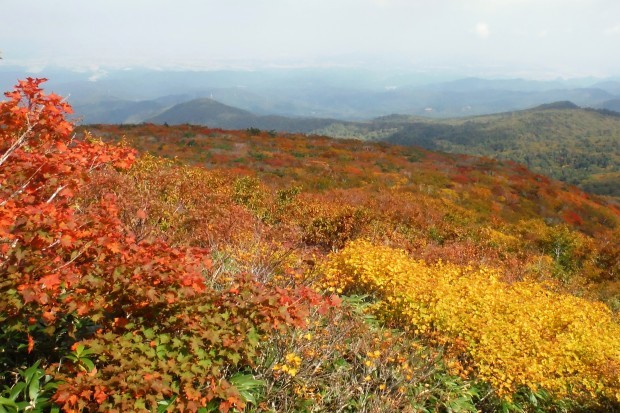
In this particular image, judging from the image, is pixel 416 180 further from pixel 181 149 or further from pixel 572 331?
pixel 572 331

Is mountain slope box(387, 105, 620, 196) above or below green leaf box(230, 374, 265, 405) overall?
below

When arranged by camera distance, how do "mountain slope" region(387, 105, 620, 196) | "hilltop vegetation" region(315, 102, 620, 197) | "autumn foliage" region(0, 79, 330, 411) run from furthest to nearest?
"mountain slope" region(387, 105, 620, 196), "hilltop vegetation" region(315, 102, 620, 197), "autumn foliage" region(0, 79, 330, 411)

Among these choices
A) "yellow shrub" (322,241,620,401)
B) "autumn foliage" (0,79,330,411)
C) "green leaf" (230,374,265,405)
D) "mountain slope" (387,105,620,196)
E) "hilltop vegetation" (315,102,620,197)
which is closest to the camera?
"autumn foliage" (0,79,330,411)

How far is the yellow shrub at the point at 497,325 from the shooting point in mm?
6000

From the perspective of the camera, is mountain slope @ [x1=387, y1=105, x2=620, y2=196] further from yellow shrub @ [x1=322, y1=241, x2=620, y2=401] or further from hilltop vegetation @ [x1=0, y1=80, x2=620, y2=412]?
hilltop vegetation @ [x1=0, y1=80, x2=620, y2=412]

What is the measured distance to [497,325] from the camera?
6.47m

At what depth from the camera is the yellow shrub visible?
6.00 m

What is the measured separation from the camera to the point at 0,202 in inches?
133

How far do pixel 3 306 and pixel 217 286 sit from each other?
131 inches

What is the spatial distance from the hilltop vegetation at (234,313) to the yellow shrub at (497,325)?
0.12ft

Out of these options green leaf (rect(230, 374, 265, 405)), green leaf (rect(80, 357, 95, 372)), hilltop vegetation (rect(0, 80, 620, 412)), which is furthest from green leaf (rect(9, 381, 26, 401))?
green leaf (rect(230, 374, 265, 405))

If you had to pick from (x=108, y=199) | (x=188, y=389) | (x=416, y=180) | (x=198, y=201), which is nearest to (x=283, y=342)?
(x=188, y=389)

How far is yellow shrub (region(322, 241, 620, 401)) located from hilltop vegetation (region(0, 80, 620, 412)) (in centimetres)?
4

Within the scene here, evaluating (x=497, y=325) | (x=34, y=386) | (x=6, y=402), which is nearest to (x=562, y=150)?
(x=497, y=325)
